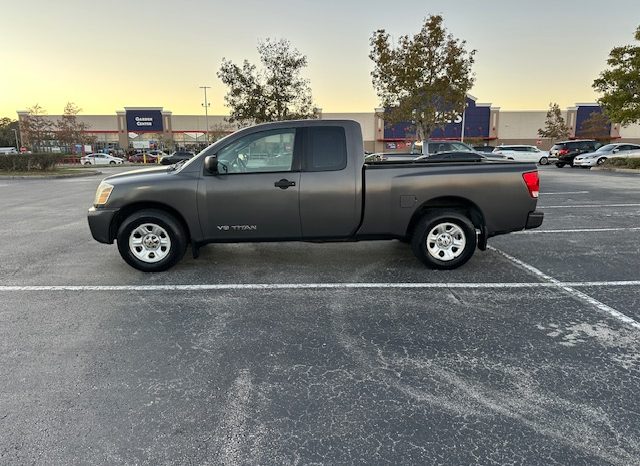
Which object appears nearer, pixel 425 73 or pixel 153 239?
pixel 153 239

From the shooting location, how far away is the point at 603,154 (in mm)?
27906

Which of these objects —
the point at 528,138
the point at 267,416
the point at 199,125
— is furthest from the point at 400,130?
the point at 267,416

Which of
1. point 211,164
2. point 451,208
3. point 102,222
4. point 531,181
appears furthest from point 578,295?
point 102,222

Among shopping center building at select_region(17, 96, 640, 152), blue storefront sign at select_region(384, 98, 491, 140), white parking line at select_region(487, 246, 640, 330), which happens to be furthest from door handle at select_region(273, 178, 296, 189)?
blue storefront sign at select_region(384, 98, 491, 140)

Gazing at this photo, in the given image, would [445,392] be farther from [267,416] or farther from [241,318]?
Answer: [241,318]

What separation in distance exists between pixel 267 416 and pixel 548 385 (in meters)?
1.95

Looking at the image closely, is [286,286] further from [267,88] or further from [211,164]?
[267,88]

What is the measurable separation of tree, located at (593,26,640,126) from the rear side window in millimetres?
26968

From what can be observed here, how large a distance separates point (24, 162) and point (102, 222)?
24907mm

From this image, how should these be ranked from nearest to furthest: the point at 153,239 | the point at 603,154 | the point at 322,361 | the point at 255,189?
the point at 322,361 → the point at 255,189 → the point at 153,239 → the point at 603,154

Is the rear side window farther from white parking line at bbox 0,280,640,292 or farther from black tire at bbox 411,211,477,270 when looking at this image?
white parking line at bbox 0,280,640,292

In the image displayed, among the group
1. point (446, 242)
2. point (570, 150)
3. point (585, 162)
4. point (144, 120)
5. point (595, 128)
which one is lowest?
point (446, 242)

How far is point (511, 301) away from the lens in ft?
15.4

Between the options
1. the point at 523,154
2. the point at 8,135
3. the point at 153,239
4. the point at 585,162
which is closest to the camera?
the point at 153,239
